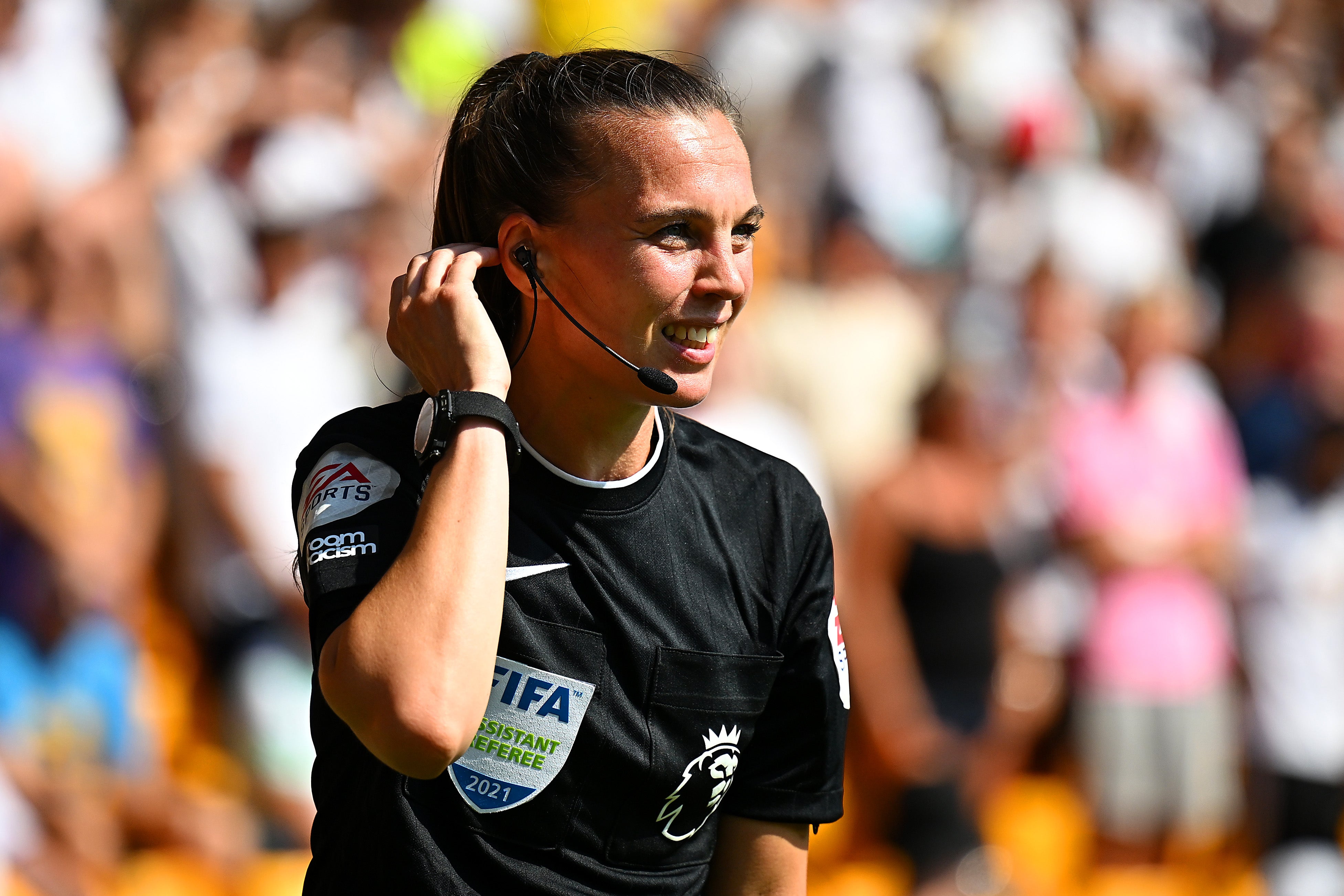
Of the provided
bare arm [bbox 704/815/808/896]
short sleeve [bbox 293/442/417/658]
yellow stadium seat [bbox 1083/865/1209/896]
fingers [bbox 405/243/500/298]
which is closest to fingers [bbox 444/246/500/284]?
fingers [bbox 405/243/500/298]

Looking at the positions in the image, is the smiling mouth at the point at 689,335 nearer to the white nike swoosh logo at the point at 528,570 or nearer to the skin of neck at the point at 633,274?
the skin of neck at the point at 633,274

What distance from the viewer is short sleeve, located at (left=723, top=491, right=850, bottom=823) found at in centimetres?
220

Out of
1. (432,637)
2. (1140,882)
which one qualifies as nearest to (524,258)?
(432,637)

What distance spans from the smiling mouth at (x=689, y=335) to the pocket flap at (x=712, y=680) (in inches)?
16.3

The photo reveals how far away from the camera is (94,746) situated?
184 inches

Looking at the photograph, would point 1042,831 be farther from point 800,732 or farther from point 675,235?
point 675,235

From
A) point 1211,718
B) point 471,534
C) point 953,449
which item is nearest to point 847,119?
point 953,449

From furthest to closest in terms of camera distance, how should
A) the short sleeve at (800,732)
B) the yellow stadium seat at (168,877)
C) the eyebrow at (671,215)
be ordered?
the yellow stadium seat at (168,877) < the short sleeve at (800,732) < the eyebrow at (671,215)

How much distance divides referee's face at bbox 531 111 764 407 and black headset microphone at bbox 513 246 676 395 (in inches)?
0.4

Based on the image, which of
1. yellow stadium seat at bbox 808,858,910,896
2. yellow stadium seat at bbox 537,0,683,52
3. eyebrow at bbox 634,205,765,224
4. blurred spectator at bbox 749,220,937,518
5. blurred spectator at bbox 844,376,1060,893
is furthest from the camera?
yellow stadium seat at bbox 537,0,683,52

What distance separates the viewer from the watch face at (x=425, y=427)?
195 cm

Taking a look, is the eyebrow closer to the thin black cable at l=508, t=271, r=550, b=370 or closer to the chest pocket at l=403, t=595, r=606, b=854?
the thin black cable at l=508, t=271, r=550, b=370

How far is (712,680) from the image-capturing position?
6.91ft

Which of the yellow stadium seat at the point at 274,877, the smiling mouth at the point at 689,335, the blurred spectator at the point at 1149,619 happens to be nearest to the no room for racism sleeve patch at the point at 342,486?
the smiling mouth at the point at 689,335
